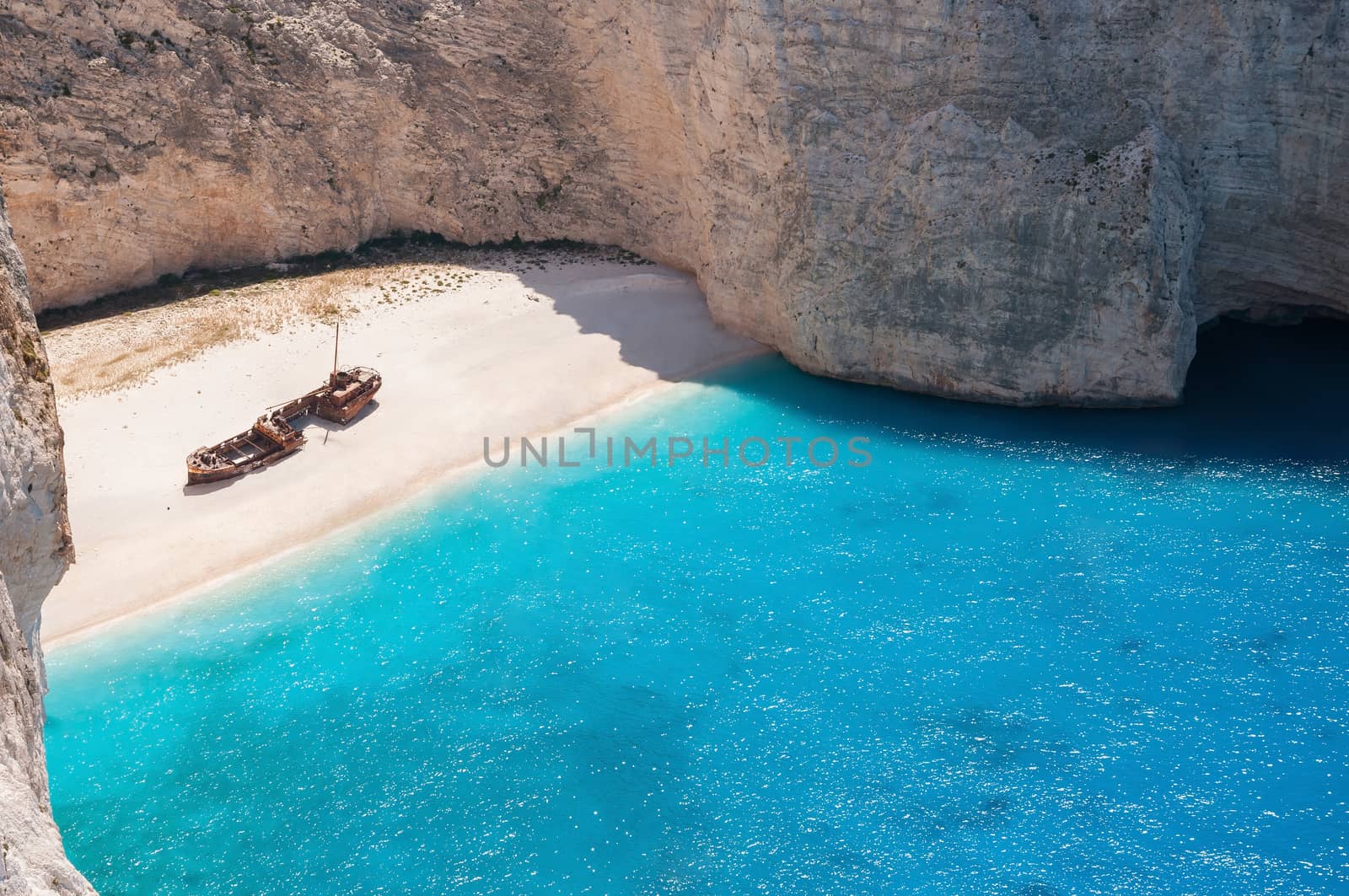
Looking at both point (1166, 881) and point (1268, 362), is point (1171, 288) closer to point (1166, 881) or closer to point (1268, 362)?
point (1268, 362)

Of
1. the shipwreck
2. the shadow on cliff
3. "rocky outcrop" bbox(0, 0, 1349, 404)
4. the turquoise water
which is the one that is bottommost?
the turquoise water

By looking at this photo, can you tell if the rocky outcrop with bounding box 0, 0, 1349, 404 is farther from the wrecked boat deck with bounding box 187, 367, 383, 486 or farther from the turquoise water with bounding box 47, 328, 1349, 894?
the wrecked boat deck with bounding box 187, 367, 383, 486

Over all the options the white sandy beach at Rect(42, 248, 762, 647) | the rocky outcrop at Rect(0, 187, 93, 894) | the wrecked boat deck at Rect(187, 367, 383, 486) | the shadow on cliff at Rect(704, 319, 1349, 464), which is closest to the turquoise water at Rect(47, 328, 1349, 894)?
the shadow on cliff at Rect(704, 319, 1349, 464)

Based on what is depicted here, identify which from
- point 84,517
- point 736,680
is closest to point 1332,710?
point 736,680

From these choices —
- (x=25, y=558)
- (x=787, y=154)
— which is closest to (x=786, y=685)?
(x=25, y=558)

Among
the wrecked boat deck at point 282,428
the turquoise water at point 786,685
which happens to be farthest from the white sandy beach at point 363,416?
the turquoise water at point 786,685

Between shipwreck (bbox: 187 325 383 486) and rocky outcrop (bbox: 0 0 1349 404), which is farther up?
rocky outcrop (bbox: 0 0 1349 404)

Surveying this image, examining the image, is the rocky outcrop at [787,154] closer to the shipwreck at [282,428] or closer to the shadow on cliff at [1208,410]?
the shadow on cliff at [1208,410]
